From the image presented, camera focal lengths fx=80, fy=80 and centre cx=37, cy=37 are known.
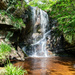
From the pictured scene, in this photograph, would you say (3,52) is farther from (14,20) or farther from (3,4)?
(3,4)

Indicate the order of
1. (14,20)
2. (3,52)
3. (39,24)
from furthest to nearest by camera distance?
(39,24)
(14,20)
(3,52)

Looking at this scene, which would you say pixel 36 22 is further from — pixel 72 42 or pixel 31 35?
pixel 72 42

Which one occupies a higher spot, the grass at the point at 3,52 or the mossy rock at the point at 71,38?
the mossy rock at the point at 71,38

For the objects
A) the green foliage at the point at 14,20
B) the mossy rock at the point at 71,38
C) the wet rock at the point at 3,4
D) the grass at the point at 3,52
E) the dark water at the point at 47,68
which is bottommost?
the dark water at the point at 47,68

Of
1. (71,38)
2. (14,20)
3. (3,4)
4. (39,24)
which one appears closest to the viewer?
(3,4)

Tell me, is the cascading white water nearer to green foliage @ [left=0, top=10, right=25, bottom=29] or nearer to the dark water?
green foliage @ [left=0, top=10, right=25, bottom=29]

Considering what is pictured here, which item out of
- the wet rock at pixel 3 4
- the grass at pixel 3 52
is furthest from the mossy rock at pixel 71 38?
the wet rock at pixel 3 4

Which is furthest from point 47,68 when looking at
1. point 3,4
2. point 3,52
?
point 3,4

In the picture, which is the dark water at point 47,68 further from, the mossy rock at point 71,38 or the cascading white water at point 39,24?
the cascading white water at point 39,24

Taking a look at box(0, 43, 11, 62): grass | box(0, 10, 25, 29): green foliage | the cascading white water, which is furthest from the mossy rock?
box(0, 43, 11, 62): grass

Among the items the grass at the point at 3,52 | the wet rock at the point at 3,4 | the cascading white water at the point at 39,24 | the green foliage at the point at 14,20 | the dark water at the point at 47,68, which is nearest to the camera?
the dark water at the point at 47,68

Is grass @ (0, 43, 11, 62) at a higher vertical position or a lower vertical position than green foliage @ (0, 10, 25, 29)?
lower

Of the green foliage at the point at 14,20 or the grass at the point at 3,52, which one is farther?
the green foliage at the point at 14,20

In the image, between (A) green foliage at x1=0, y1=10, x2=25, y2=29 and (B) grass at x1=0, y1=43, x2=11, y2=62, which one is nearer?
(B) grass at x1=0, y1=43, x2=11, y2=62
